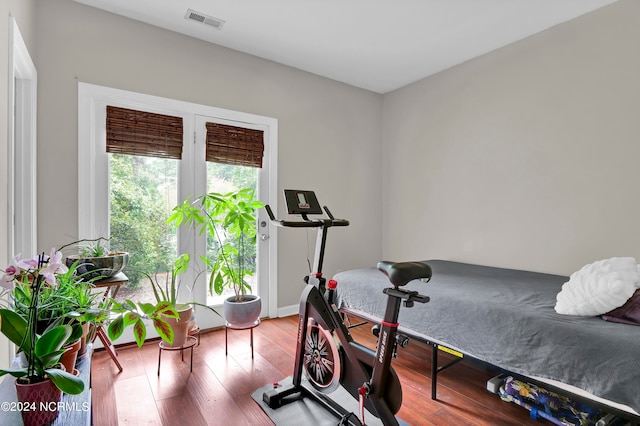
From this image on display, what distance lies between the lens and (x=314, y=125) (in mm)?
3885

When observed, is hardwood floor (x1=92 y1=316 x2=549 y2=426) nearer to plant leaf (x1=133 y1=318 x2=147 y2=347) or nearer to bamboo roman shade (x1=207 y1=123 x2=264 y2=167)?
plant leaf (x1=133 y1=318 x2=147 y2=347)

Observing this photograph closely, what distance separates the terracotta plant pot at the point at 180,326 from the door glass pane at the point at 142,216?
0.54 metres

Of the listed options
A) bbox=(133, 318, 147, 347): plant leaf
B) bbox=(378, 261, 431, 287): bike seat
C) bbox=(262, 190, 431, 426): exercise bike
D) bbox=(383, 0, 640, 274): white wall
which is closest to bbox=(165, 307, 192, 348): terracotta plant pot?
bbox=(262, 190, 431, 426): exercise bike

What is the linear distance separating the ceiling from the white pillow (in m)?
2.00

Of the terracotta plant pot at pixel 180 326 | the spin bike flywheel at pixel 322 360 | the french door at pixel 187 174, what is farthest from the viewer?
the french door at pixel 187 174

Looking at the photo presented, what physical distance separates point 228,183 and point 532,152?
277 cm

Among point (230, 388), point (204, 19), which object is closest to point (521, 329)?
point (230, 388)

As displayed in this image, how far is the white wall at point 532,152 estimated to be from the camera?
2.55 meters

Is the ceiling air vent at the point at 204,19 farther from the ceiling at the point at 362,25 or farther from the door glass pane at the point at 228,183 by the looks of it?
the door glass pane at the point at 228,183

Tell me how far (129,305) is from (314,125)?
9.58 ft

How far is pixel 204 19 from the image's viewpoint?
280cm

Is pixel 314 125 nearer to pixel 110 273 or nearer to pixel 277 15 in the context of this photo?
pixel 277 15

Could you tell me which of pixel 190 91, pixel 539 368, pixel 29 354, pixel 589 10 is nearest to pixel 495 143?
pixel 589 10

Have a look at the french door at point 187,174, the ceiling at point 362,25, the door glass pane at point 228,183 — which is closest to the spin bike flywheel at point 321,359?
the door glass pane at point 228,183
